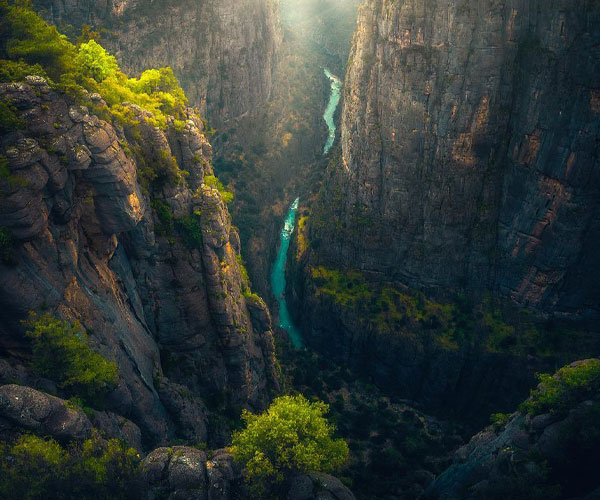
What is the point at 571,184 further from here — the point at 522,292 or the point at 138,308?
the point at 138,308

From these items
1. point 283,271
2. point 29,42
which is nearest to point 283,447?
point 29,42

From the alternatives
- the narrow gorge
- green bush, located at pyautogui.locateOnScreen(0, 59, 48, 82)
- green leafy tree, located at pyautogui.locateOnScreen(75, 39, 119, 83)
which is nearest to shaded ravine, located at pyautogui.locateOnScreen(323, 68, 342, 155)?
the narrow gorge

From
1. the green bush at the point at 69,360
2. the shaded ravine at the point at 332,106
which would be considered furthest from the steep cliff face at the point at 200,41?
the green bush at the point at 69,360

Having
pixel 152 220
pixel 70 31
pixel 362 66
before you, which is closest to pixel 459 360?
pixel 362 66

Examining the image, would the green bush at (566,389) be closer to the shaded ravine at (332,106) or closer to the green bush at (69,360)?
the green bush at (69,360)

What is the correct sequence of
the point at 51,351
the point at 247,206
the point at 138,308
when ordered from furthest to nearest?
1. the point at 247,206
2. the point at 138,308
3. the point at 51,351

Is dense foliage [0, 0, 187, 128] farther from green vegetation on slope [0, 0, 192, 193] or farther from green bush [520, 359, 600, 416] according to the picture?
green bush [520, 359, 600, 416]

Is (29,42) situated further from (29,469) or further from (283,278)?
(283,278)
